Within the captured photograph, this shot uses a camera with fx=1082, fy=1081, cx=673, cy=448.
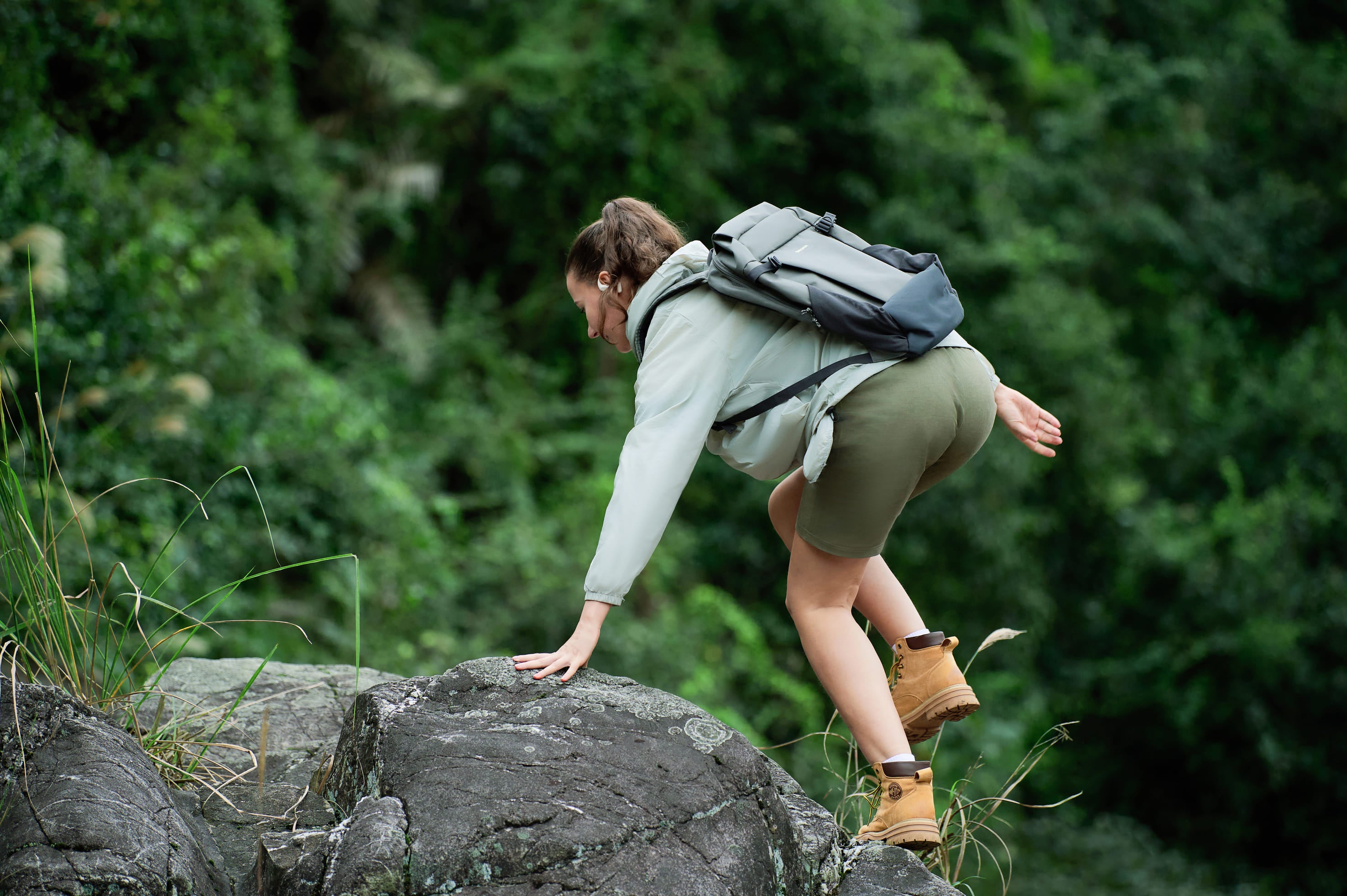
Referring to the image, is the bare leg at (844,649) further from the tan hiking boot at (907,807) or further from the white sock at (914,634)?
the white sock at (914,634)

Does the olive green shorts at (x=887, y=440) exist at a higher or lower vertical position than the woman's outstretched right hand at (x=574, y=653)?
higher

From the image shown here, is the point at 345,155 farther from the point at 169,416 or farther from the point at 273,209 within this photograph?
the point at 169,416

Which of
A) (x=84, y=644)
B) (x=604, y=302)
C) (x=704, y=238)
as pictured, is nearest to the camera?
(x=84, y=644)

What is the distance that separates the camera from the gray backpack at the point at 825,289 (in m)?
2.15

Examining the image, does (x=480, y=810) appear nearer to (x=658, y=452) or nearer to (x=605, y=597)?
(x=605, y=597)

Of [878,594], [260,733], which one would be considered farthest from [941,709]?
[260,733]

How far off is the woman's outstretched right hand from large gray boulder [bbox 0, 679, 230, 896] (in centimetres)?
70

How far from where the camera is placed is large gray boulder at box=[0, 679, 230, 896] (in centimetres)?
170

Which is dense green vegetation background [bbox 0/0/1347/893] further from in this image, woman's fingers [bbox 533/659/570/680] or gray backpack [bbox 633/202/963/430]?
gray backpack [bbox 633/202/963/430]

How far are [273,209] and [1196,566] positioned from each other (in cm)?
957

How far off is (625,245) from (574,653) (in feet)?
2.86

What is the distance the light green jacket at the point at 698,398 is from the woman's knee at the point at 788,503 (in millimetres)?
267

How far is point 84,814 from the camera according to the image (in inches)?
70.8

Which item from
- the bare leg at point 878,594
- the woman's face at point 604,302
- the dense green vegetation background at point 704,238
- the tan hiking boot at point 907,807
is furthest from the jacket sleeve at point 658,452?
the dense green vegetation background at point 704,238
